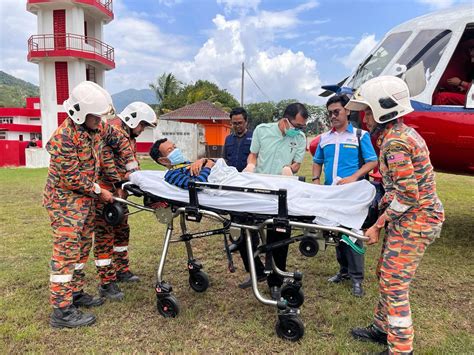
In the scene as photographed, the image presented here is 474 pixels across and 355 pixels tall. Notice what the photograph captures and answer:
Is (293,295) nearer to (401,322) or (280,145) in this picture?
(401,322)

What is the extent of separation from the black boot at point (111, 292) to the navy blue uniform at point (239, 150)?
1985 mm

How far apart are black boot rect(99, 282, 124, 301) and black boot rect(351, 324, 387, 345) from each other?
7.38ft

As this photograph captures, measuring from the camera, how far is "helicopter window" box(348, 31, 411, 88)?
548cm

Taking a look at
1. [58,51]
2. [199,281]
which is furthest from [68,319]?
[58,51]

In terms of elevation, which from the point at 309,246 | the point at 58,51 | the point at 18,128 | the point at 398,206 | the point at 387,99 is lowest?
the point at 309,246

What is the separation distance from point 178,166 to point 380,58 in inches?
144

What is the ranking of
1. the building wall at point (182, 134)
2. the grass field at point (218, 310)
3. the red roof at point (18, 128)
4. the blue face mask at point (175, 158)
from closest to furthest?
the grass field at point (218, 310)
the blue face mask at point (175, 158)
the building wall at point (182, 134)
the red roof at point (18, 128)

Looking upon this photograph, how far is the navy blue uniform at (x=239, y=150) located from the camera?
4906mm

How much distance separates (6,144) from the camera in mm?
22844

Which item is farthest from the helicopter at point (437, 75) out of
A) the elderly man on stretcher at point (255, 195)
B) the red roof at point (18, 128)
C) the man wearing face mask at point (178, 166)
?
the red roof at point (18, 128)

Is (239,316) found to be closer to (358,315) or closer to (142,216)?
(358,315)

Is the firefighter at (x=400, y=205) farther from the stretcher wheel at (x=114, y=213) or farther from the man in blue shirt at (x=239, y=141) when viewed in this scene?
the man in blue shirt at (x=239, y=141)

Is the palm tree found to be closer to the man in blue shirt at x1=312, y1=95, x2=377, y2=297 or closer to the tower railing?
the tower railing

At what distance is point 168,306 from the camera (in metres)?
3.52
